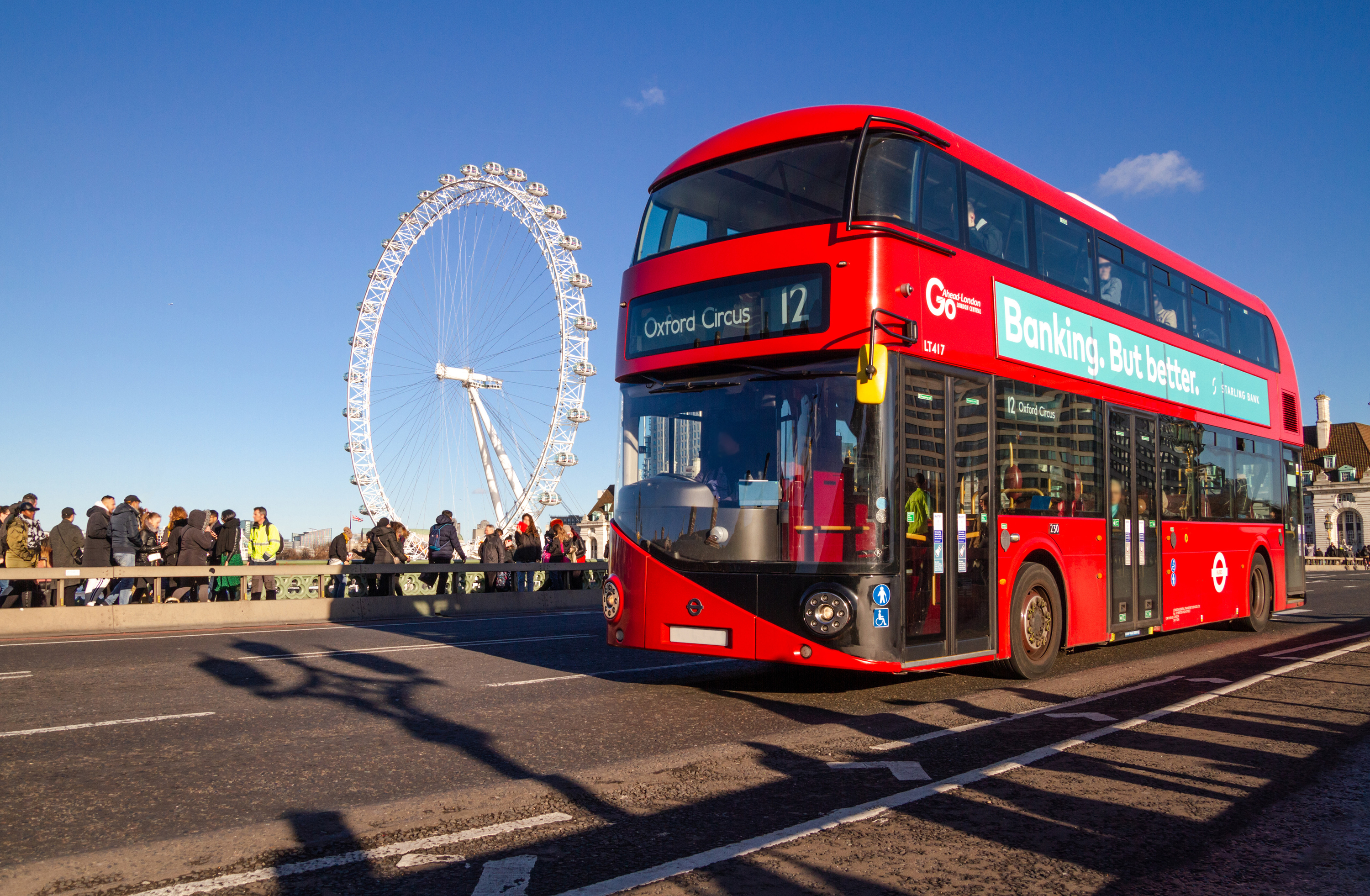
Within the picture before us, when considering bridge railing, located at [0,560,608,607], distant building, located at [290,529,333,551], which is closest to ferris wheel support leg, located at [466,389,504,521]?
bridge railing, located at [0,560,608,607]

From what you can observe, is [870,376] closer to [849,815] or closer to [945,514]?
[945,514]

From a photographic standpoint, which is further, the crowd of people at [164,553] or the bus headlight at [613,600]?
the crowd of people at [164,553]

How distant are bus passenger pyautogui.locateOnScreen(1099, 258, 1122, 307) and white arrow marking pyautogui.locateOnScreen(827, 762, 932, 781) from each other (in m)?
6.36

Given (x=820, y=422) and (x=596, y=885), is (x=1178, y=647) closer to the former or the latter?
(x=820, y=422)

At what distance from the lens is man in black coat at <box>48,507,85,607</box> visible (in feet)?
47.5

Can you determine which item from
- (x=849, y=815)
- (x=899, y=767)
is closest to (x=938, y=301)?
(x=899, y=767)

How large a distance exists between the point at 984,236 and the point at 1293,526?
9876 mm

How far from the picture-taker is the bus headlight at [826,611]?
725 centimetres

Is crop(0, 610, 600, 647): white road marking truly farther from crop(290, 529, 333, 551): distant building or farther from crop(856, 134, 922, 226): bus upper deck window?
crop(290, 529, 333, 551): distant building

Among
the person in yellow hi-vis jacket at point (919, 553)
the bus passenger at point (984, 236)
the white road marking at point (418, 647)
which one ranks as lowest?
the white road marking at point (418, 647)

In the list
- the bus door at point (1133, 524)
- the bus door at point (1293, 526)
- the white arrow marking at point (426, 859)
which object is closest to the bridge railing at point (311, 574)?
the bus door at point (1133, 524)

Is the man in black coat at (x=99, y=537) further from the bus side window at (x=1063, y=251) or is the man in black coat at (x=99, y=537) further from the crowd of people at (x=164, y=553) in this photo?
the bus side window at (x=1063, y=251)

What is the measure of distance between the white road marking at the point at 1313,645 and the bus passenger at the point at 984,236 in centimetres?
579

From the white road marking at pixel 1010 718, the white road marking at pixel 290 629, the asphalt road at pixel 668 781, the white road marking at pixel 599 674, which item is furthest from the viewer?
the white road marking at pixel 290 629
